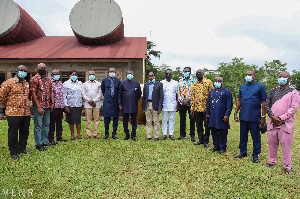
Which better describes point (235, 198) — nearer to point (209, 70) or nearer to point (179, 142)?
point (179, 142)

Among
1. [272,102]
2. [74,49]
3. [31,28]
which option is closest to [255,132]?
[272,102]

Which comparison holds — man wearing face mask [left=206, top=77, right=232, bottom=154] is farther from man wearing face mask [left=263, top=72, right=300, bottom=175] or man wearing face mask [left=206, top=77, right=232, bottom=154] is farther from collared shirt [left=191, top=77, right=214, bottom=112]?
man wearing face mask [left=263, top=72, right=300, bottom=175]

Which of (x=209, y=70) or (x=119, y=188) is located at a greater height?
(x=209, y=70)

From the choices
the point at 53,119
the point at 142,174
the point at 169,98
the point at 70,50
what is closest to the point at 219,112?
the point at 169,98

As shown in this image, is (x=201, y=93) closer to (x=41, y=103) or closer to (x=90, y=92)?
(x=90, y=92)

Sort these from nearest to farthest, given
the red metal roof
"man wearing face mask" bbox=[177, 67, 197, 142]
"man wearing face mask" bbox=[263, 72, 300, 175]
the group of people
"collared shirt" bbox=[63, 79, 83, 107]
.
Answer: "man wearing face mask" bbox=[263, 72, 300, 175], the group of people, "collared shirt" bbox=[63, 79, 83, 107], "man wearing face mask" bbox=[177, 67, 197, 142], the red metal roof

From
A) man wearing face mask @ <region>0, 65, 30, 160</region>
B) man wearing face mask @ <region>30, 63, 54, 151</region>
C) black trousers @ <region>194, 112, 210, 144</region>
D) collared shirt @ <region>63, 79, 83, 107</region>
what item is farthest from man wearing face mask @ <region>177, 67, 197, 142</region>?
man wearing face mask @ <region>0, 65, 30, 160</region>

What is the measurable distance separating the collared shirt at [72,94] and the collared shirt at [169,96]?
241 centimetres

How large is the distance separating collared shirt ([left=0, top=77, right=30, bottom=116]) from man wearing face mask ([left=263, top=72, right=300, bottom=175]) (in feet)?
16.3

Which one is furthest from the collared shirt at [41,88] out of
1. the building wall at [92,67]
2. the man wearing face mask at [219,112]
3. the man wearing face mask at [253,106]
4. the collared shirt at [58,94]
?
the building wall at [92,67]

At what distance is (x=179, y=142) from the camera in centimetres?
634

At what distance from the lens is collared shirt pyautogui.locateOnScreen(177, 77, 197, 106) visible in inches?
258

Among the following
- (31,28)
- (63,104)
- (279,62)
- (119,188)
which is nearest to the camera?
(119,188)

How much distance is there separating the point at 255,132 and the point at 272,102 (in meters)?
0.77
